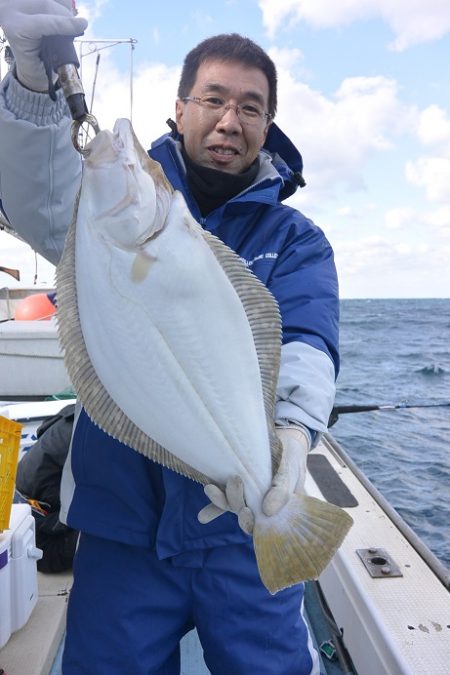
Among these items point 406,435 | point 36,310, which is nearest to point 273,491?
point 36,310

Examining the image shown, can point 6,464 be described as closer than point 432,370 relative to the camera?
Yes

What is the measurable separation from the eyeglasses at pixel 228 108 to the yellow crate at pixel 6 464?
5.22 feet

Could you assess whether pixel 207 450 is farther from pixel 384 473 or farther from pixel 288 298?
pixel 384 473

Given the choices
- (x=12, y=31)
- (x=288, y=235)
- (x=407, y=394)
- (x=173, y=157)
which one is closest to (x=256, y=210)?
(x=288, y=235)

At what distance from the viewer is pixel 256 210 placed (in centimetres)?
210

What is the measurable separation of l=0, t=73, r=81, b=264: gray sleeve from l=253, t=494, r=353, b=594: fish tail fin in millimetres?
1258

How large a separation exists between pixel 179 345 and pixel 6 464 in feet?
4.91

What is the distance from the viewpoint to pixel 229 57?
2.08 meters

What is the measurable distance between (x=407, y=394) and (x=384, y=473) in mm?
7116

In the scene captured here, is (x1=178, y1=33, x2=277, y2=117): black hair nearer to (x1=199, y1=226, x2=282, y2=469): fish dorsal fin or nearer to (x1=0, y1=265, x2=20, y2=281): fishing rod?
(x1=199, y1=226, x2=282, y2=469): fish dorsal fin

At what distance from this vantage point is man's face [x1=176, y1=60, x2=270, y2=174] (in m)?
2.05

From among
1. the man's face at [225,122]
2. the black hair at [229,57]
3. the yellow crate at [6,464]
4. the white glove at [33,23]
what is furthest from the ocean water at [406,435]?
the white glove at [33,23]

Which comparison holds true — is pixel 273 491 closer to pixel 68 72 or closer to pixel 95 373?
pixel 95 373

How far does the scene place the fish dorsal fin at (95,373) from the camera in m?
1.48
